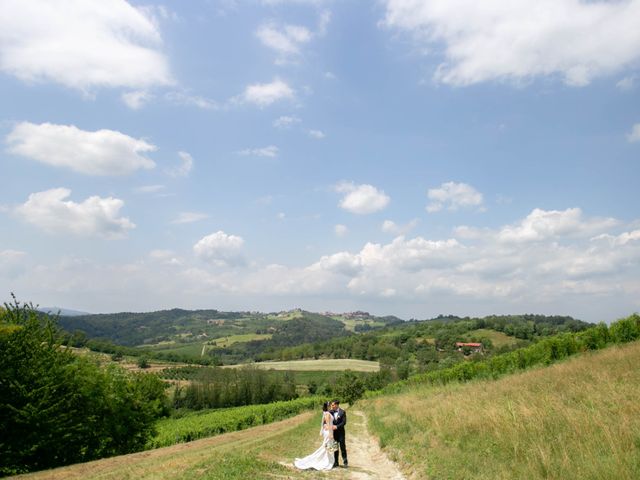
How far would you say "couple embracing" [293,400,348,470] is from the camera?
47.3 feet

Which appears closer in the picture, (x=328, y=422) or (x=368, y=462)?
(x=328, y=422)

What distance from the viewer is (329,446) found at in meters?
14.8

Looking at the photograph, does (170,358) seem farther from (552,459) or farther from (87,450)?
(552,459)

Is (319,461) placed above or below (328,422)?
below

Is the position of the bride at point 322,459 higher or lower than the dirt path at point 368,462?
higher

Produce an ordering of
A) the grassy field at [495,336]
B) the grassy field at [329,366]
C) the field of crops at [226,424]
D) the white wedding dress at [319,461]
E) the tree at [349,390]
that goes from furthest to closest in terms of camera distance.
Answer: the grassy field at [329,366]
the grassy field at [495,336]
the tree at [349,390]
the field of crops at [226,424]
the white wedding dress at [319,461]

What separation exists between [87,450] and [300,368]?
116 m

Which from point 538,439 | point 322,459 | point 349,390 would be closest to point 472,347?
point 349,390

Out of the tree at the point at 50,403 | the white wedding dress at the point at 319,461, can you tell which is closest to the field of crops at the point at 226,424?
the tree at the point at 50,403

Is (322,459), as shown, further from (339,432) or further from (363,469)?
(363,469)

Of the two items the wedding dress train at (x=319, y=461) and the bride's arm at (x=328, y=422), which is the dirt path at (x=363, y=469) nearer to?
the wedding dress train at (x=319, y=461)

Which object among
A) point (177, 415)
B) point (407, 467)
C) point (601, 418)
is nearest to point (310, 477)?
point (407, 467)

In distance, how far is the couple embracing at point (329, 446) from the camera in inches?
567

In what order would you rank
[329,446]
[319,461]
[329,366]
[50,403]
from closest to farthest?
[319,461], [329,446], [50,403], [329,366]
